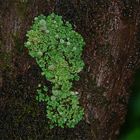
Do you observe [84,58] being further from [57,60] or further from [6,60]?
[6,60]

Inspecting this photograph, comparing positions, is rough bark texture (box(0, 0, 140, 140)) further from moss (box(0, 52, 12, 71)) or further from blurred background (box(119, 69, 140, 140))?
blurred background (box(119, 69, 140, 140))

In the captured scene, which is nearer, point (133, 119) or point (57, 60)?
point (57, 60)

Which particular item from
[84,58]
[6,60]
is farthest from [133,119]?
[6,60]

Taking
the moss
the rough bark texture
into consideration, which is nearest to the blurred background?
the rough bark texture

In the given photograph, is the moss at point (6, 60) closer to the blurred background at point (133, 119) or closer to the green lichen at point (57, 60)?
the green lichen at point (57, 60)

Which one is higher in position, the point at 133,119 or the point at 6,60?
the point at 6,60

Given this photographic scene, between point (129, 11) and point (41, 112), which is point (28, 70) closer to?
point (41, 112)

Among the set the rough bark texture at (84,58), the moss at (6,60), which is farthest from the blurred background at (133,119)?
the moss at (6,60)
